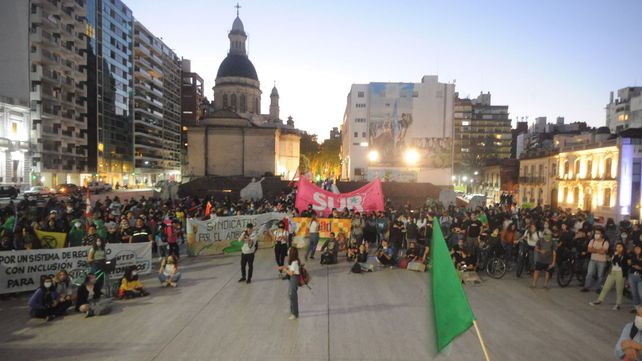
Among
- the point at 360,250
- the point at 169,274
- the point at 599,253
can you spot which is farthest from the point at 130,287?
the point at 599,253

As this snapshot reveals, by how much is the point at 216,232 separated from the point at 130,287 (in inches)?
231

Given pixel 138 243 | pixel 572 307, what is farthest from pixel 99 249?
pixel 572 307

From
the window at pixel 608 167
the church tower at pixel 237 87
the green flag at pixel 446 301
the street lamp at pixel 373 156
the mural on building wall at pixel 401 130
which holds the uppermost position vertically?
the church tower at pixel 237 87

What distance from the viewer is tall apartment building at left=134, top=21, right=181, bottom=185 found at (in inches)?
3396

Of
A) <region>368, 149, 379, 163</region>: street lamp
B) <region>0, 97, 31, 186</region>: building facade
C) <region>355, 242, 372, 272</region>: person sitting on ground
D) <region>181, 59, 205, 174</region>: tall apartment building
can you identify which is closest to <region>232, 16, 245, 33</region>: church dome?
<region>181, 59, 205, 174</region>: tall apartment building

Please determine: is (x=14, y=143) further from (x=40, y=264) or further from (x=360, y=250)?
(x=360, y=250)

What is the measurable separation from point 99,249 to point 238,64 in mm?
74250

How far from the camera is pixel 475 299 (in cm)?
1020

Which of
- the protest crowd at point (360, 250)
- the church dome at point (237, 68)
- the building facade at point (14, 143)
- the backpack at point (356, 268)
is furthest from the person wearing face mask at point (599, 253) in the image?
the church dome at point (237, 68)

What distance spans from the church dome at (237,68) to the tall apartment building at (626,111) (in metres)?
64.7

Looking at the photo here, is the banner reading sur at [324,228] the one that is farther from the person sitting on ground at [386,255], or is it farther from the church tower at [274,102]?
the church tower at [274,102]

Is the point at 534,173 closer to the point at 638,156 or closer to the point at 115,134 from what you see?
the point at 638,156

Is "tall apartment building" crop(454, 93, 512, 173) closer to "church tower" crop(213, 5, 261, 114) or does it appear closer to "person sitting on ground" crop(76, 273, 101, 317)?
"church tower" crop(213, 5, 261, 114)

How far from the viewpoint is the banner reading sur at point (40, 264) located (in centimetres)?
999
